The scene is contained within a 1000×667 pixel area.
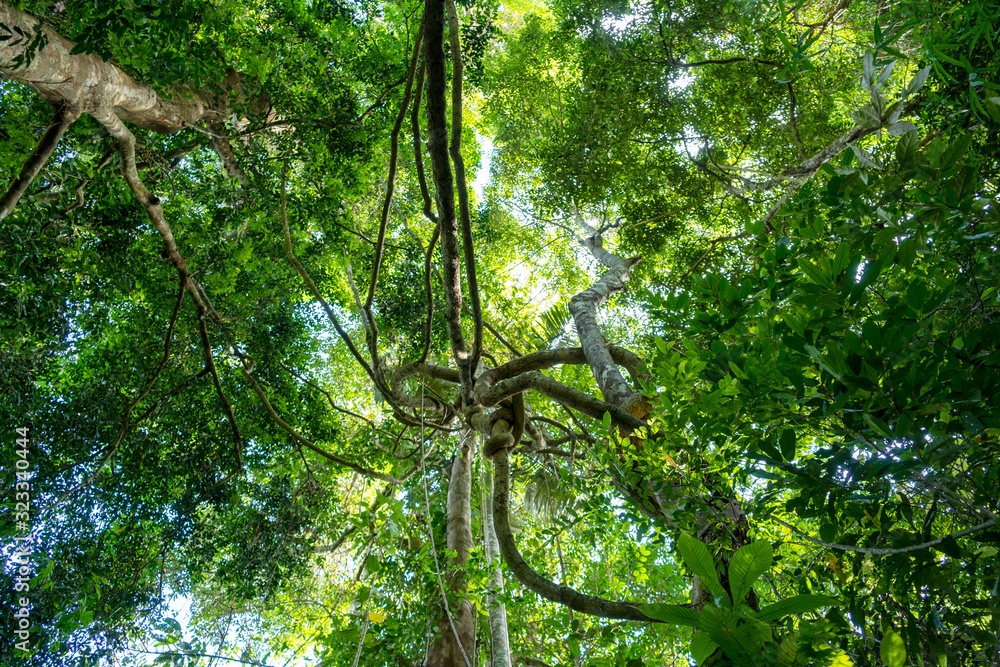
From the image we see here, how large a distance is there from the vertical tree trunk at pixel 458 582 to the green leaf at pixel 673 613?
1774mm

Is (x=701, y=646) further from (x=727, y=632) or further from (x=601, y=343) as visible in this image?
(x=601, y=343)

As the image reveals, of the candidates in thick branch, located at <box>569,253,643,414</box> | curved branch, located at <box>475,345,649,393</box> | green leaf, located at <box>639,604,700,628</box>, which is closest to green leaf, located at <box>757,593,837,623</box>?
green leaf, located at <box>639,604,700,628</box>

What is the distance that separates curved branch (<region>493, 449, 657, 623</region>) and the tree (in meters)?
0.01

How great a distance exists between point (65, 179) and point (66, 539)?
2766mm

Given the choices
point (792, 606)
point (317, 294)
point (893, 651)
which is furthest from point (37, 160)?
point (893, 651)

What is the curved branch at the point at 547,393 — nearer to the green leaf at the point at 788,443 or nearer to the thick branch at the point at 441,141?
the thick branch at the point at 441,141

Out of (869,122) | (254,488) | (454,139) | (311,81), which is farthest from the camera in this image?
(254,488)

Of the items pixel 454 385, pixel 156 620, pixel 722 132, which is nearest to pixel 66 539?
pixel 156 620

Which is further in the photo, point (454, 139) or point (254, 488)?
point (254, 488)

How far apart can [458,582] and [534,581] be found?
5.99 ft

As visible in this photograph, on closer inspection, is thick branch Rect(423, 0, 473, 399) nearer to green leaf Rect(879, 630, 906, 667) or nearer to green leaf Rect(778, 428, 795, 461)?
green leaf Rect(778, 428, 795, 461)

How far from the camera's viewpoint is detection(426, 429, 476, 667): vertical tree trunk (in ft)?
10.0

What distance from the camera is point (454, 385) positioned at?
4645 mm

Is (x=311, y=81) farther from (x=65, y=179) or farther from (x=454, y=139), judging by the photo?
(x=454, y=139)
